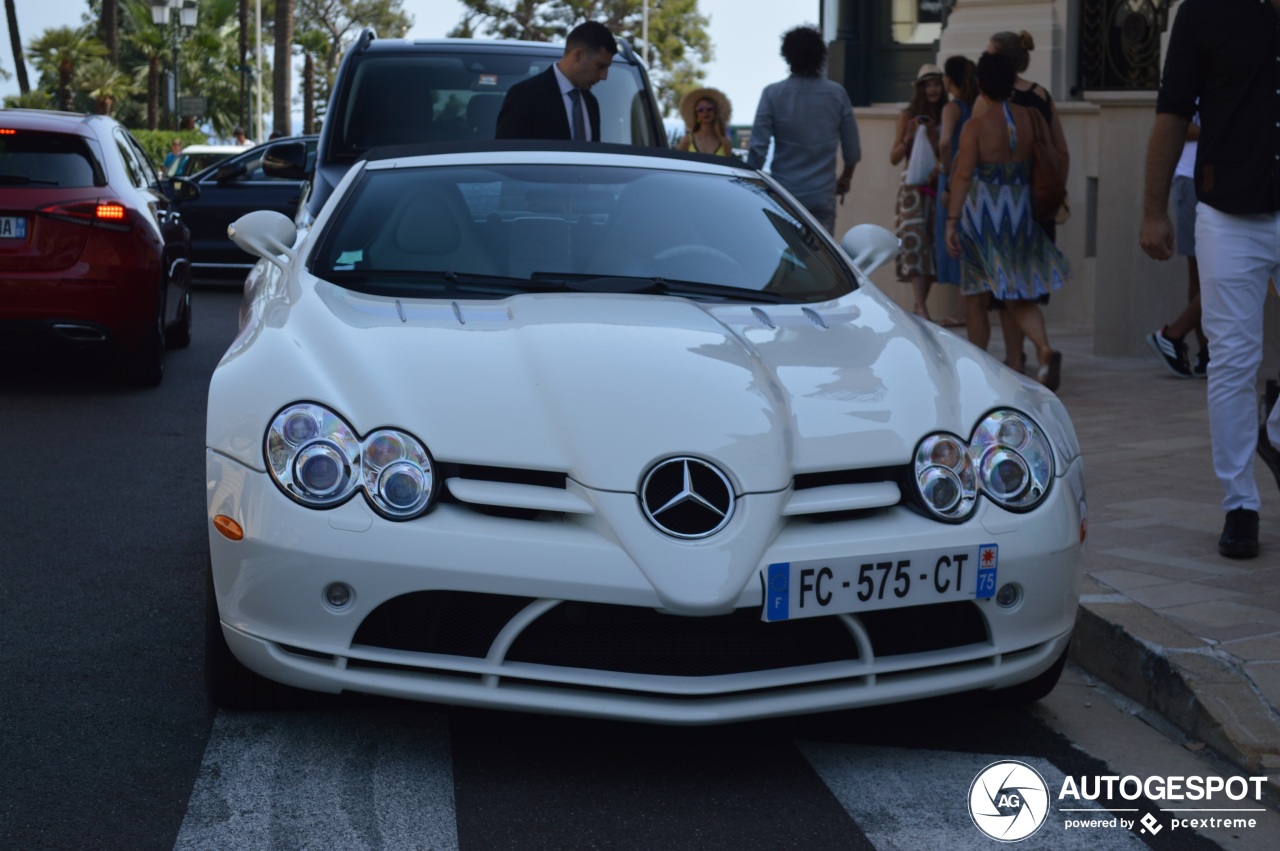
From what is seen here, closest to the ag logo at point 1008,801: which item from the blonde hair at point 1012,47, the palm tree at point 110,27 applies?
the blonde hair at point 1012,47

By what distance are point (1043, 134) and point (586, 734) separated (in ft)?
20.4

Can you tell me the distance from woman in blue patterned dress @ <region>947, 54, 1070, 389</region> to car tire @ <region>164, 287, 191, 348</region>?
483cm

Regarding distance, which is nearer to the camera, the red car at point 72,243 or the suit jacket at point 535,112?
the suit jacket at point 535,112

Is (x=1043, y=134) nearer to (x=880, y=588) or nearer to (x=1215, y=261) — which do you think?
(x=1215, y=261)

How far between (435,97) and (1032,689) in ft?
19.1

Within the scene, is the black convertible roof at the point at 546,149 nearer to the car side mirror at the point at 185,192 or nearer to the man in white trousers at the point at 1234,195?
the man in white trousers at the point at 1234,195

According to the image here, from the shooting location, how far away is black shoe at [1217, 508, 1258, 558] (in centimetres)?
544

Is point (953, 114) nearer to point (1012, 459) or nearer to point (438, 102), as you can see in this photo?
point (438, 102)

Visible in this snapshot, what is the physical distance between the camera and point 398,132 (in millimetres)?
9062

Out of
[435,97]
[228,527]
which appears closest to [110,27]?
[435,97]

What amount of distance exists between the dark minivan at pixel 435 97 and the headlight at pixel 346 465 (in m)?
5.31

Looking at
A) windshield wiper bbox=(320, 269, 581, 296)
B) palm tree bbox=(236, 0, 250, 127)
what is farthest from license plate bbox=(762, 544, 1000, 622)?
palm tree bbox=(236, 0, 250, 127)

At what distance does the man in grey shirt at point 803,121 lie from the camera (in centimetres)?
1012

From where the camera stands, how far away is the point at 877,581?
3.63 meters
